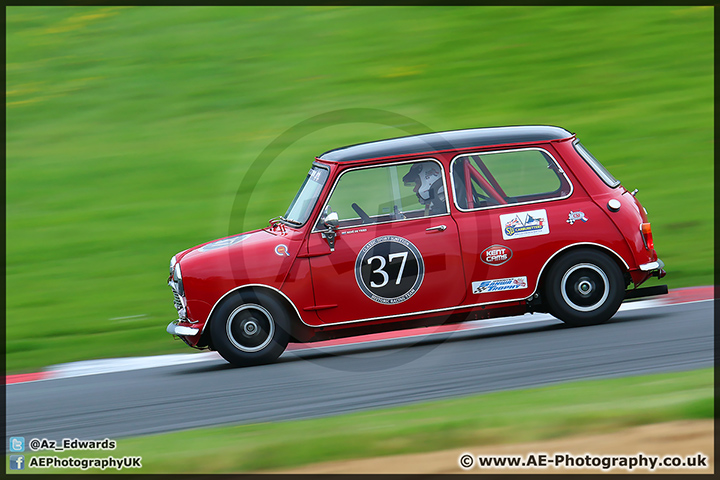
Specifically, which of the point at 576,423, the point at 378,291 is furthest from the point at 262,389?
the point at 576,423

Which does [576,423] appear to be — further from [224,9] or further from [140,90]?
[224,9]

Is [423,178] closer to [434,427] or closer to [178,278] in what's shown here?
[178,278]

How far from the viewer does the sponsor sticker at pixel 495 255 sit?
698 cm

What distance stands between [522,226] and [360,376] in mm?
2076

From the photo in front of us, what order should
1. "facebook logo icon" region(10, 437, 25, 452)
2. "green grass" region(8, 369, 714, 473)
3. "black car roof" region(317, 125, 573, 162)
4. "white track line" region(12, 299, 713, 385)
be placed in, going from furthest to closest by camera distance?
"white track line" region(12, 299, 713, 385), "black car roof" region(317, 125, 573, 162), "facebook logo icon" region(10, 437, 25, 452), "green grass" region(8, 369, 714, 473)

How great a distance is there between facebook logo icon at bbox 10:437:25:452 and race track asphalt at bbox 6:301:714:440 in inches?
7.3

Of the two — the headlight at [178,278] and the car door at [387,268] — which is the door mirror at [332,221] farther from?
the headlight at [178,278]

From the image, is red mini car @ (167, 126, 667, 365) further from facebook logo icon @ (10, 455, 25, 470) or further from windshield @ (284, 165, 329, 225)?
facebook logo icon @ (10, 455, 25, 470)

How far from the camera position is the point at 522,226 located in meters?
7.02

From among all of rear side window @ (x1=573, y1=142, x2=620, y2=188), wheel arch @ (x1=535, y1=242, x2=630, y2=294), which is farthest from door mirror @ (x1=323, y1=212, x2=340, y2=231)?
rear side window @ (x1=573, y1=142, x2=620, y2=188)

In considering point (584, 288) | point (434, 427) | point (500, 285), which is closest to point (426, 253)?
point (500, 285)

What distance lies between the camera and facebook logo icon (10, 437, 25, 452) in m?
5.45

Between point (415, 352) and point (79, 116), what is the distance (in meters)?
11.6

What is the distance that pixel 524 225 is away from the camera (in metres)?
7.02
